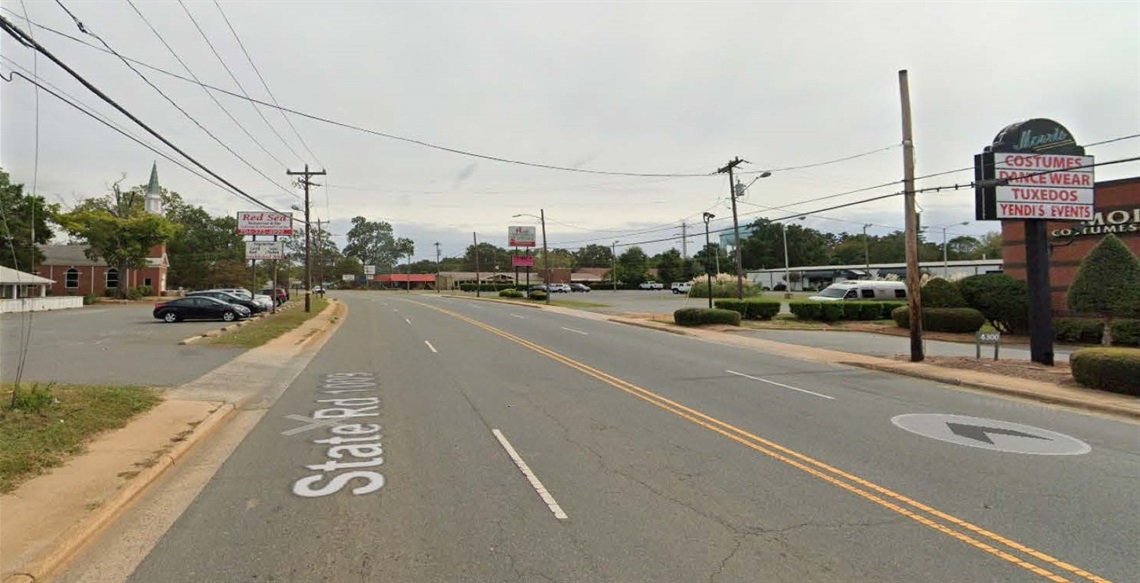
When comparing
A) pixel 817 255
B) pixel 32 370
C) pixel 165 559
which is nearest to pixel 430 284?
pixel 817 255

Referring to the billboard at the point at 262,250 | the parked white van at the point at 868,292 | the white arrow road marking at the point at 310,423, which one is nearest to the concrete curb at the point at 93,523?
the white arrow road marking at the point at 310,423

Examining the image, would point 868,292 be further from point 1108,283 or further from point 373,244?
point 373,244

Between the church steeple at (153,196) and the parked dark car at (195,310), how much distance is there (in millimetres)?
57391

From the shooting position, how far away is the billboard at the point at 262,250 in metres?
47.6

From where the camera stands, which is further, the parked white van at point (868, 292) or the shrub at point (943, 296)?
the parked white van at point (868, 292)

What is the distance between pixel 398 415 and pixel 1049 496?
757cm

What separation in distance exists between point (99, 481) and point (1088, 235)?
99.1 feet

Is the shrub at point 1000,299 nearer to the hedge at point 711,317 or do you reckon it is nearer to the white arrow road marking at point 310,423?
the hedge at point 711,317

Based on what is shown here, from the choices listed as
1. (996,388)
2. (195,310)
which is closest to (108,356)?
(195,310)

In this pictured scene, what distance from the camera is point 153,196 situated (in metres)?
80.8

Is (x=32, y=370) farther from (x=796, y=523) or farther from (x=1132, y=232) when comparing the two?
(x=1132, y=232)

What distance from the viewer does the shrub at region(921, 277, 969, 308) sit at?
27141 millimetres

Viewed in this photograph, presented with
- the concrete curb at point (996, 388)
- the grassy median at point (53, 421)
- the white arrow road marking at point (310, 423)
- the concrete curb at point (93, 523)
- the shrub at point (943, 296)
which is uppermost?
the shrub at point (943, 296)

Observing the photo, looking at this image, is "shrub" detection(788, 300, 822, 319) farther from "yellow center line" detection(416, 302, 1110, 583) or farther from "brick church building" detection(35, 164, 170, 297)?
"brick church building" detection(35, 164, 170, 297)
